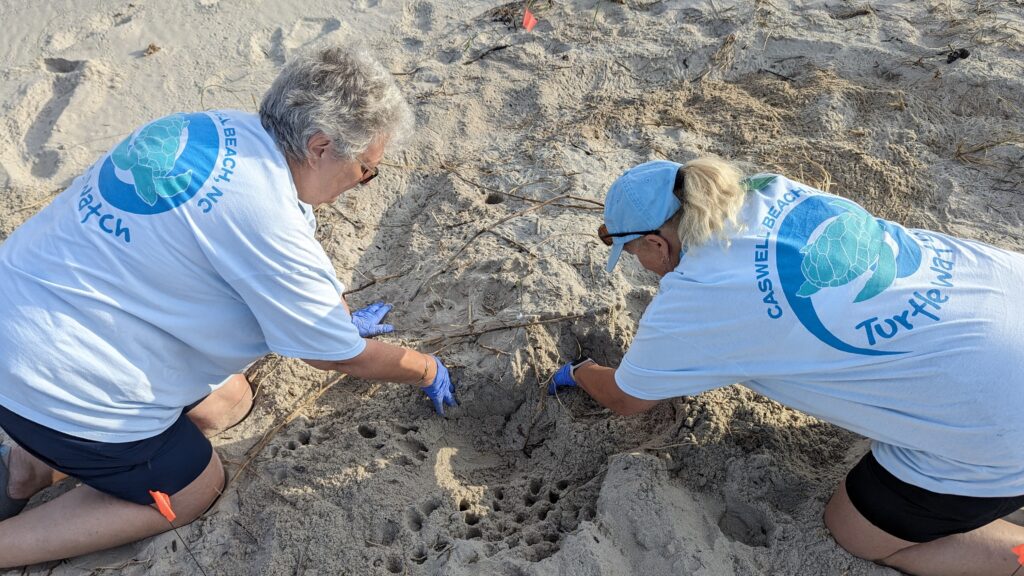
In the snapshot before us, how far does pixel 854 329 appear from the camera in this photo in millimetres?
1670

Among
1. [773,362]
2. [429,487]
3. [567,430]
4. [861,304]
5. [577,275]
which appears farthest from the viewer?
[577,275]

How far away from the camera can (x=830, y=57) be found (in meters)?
3.77

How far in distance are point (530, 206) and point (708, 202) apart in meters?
1.48

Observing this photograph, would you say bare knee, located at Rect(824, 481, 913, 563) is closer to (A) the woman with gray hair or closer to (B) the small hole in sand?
(B) the small hole in sand

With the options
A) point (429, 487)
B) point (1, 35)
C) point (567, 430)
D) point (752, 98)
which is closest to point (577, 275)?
point (567, 430)

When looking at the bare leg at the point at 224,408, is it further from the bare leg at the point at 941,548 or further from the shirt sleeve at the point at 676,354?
the bare leg at the point at 941,548

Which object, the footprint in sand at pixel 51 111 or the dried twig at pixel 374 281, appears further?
the footprint in sand at pixel 51 111

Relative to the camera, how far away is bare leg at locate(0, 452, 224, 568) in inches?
83.3

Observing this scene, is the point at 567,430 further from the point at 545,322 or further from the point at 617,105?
the point at 617,105

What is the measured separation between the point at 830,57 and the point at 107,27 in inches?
165

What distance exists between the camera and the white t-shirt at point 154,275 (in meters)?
1.74

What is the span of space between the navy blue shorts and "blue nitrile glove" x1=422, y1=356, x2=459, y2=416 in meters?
0.75

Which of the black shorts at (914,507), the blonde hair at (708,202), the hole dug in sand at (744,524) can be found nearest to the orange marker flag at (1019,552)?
the black shorts at (914,507)

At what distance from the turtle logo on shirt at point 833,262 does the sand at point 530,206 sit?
77cm
